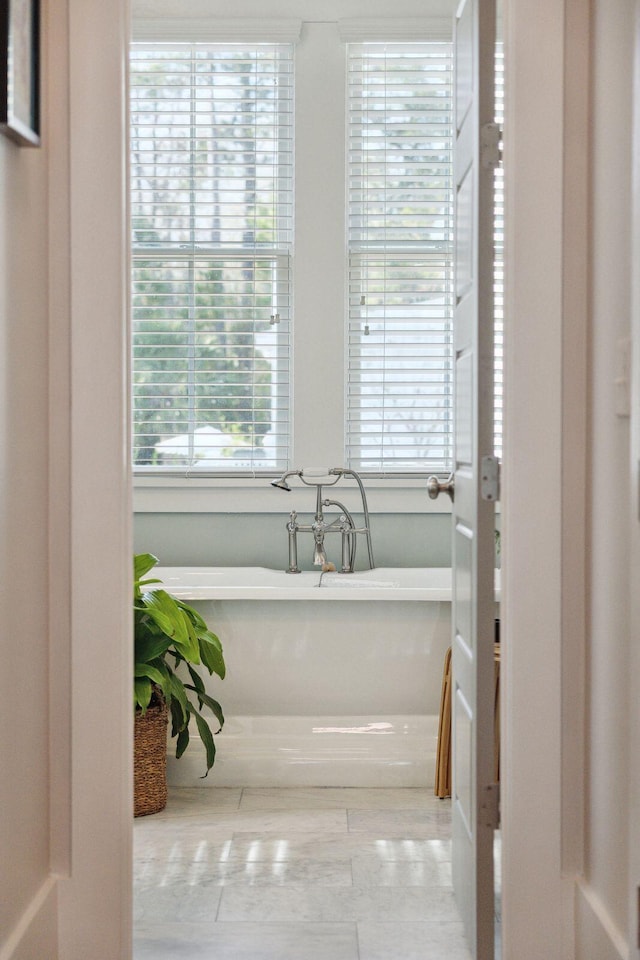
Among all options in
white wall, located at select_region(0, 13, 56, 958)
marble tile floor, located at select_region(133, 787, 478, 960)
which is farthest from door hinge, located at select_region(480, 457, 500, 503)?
marble tile floor, located at select_region(133, 787, 478, 960)

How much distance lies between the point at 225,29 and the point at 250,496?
1.98 meters

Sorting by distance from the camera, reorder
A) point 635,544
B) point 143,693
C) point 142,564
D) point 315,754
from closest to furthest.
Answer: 1. point 635,544
2. point 143,693
3. point 142,564
4. point 315,754

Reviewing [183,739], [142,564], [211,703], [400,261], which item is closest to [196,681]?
[211,703]

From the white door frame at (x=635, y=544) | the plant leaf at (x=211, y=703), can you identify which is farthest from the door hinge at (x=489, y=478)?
the plant leaf at (x=211, y=703)

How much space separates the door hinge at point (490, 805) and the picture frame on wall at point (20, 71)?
1636 mm

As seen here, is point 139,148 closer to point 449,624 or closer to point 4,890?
point 449,624

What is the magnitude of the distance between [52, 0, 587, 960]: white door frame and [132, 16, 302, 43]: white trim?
2215mm

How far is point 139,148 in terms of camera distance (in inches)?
163

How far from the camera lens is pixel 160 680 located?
2.97 metres

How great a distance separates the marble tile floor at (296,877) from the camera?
2266mm

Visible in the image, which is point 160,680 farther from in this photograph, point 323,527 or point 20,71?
point 20,71

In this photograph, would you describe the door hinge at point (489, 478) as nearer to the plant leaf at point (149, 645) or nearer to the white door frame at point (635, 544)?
the white door frame at point (635, 544)

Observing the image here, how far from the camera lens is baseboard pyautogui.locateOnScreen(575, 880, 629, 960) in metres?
1.83

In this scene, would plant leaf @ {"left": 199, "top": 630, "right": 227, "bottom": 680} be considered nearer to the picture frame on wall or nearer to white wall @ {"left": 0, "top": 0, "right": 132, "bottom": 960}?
white wall @ {"left": 0, "top": 0, "right": 132, "bottom": 960}
